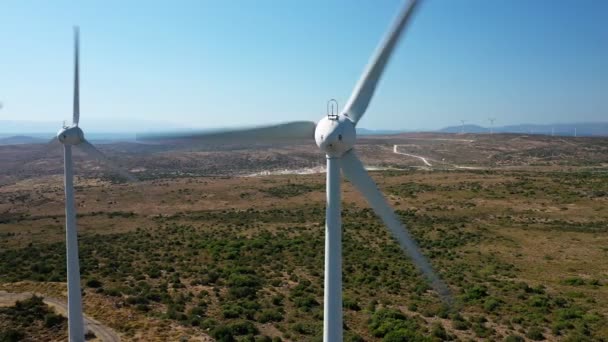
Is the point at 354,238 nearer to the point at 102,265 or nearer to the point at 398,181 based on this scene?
the point at 102,265

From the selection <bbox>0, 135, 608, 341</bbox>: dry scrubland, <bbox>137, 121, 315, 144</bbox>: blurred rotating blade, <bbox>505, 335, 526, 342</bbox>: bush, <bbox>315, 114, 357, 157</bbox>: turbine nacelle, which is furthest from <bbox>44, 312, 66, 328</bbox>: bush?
<bbox>505, 335, 526, 342</bbox>: bush

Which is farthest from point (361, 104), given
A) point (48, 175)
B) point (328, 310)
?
point (48, 175)

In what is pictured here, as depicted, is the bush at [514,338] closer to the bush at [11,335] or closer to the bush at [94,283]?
the bush at [11,335]

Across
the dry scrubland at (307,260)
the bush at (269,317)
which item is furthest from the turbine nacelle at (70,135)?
the bush at (269,317)

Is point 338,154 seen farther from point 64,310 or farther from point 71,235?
point 64,310

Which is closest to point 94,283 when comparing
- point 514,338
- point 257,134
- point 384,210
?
point 257,134

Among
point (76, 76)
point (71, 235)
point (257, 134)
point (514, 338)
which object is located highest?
point (76, 76)

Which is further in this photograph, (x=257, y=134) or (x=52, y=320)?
(x=52, y=320)
